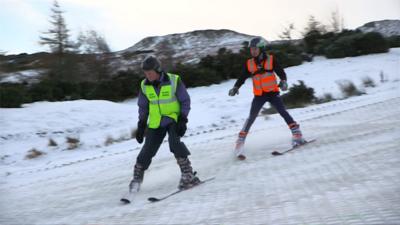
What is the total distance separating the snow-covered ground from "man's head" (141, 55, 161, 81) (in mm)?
1377

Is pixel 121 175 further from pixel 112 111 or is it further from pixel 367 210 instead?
pixel 112 111

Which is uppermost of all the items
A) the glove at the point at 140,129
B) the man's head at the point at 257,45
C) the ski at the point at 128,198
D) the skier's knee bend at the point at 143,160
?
the man's head at the point at 257,45

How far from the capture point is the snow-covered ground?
4094 millimetres

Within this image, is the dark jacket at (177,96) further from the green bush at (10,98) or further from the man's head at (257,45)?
the green bush at (10,98)

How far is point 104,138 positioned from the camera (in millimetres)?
12523

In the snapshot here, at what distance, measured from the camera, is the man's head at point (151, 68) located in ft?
17.4

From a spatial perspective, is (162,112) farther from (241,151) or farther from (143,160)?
(241,151)

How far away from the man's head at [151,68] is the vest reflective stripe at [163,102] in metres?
0.13

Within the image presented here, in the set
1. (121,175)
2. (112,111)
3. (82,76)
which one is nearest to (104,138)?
(112,111)

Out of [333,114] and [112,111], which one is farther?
[112,111]

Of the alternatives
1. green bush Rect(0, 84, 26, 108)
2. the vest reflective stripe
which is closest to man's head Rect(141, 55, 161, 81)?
the vest reflective stripe

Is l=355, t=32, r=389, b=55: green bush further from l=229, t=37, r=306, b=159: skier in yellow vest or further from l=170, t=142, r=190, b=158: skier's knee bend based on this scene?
l=170, t=142, r=190, b=158: skier's knee bend

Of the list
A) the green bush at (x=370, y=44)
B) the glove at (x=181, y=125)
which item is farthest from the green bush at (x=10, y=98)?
the green bush at (x=370, y=44)

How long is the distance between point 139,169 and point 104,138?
7136 mm
